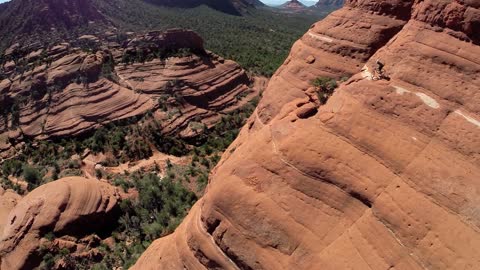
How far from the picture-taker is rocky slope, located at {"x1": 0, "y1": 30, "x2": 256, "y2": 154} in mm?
52688

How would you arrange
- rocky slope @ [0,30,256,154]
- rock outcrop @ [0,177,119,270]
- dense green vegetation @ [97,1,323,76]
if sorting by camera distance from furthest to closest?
1. dense green vegetation @ [97,1,323,76]
2. rocky slope @ [0,30,256,154]
3. rock outcrop @ [0,177,119,270]

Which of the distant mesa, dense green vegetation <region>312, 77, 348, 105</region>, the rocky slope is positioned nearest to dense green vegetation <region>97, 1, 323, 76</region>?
the distant mesa

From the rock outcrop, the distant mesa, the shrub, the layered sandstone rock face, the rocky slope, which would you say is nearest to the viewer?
the layered sandstone rock face

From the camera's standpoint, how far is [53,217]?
30.5 metres

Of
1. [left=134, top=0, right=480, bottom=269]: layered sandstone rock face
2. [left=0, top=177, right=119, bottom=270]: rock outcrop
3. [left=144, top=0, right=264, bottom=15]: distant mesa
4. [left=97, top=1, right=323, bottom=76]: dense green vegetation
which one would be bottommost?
[left=144, top=0, right=264, bottom=15]: distant mesa

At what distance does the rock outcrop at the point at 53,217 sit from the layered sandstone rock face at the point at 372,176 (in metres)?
14.9

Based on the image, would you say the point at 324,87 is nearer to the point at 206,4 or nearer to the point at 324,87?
the point at 324,87

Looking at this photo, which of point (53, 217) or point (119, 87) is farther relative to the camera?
point (119, 87)

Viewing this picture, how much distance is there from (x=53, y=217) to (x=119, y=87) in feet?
92.1

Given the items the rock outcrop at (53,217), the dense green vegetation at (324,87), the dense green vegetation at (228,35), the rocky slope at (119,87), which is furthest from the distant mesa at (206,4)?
the dense green vegetation at (324,87)

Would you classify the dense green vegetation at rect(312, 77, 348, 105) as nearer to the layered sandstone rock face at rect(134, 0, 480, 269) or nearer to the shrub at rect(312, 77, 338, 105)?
the shrub at rect(312, 77, 338, 105)

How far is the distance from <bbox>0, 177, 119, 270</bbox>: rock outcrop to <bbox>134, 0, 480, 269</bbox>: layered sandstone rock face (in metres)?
14.9

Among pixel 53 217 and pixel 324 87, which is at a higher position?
pixel 324 87

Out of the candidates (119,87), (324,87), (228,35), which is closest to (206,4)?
(228,35)
